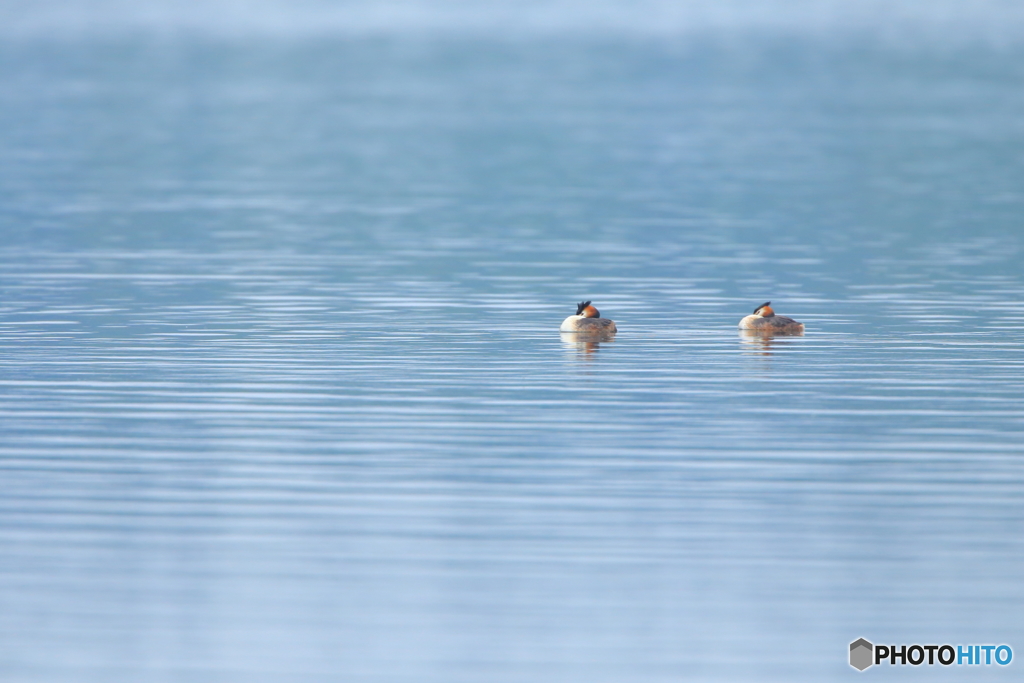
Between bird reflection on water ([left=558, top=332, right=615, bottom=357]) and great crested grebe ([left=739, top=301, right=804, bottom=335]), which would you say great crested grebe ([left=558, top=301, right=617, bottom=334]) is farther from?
great crested grebe ([left=739, top=301, right=804, bottom=335])

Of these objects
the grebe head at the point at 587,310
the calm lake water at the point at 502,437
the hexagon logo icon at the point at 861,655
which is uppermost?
the grebe head at the point at 587,310

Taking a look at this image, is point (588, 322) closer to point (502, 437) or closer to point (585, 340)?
point (585, 340)

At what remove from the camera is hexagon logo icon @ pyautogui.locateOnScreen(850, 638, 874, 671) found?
1267 cm

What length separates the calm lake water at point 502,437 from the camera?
13.2m

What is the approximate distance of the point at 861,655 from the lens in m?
12.8

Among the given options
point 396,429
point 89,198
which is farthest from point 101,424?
point 89,198

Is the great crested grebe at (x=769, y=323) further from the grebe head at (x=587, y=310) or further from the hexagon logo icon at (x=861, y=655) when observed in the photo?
the hexagon logo icon at (x=861, y=655)

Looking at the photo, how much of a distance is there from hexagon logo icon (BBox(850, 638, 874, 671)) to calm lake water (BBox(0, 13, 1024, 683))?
0.10 m

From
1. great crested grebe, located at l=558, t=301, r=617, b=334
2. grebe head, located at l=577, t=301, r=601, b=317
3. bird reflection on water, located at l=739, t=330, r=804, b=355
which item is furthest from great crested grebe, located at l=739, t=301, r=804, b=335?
grebe head, located at l=577, t=301, r=601, b=317

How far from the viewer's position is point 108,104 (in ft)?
307

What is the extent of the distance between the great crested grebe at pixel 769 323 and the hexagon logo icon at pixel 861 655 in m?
11.3

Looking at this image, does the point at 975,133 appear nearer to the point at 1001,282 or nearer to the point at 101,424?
the point at 1001,282

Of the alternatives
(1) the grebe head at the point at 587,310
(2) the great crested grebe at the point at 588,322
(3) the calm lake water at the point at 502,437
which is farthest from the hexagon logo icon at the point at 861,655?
Answer: (1) the grebe head at the point at 587,310

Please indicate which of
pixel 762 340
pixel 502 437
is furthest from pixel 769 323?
pixel 502 437
